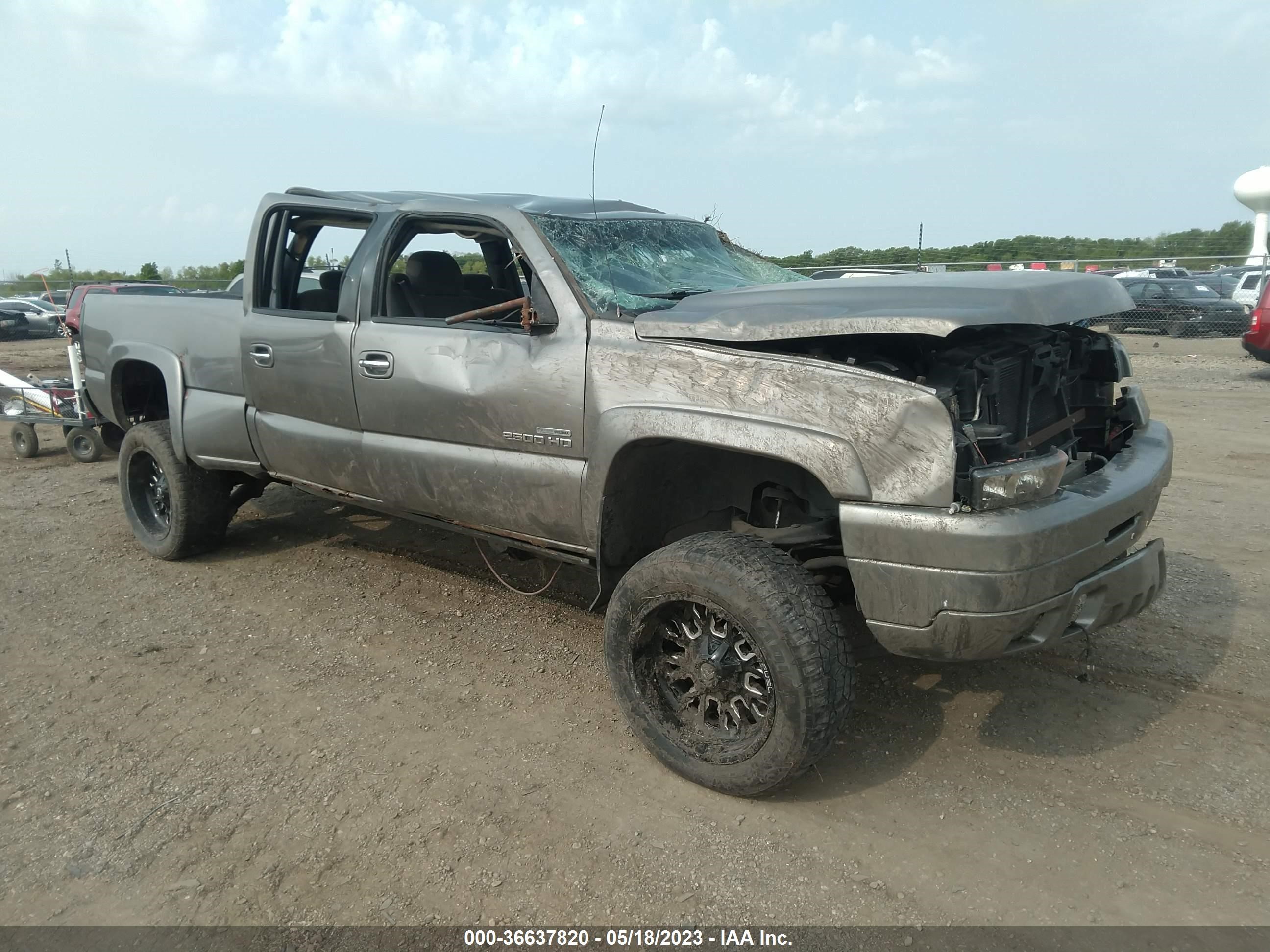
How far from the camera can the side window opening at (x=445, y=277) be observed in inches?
160

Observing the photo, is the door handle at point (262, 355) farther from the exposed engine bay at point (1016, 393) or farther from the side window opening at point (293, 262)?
the exposed engine bay at point (1016, 393)

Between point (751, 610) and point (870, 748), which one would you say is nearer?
point (751, 610)

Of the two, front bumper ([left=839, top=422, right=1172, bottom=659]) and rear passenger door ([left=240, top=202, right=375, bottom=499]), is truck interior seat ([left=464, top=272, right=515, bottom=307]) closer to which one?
rear passenger door ([left=240, top=202, right=375, bottom=499])

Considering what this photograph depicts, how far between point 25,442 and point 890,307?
888 cm

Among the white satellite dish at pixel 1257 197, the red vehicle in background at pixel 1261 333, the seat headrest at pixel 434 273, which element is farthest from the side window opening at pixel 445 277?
the white satellite dish at pixel 1257 197

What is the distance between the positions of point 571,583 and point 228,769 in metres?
2.13

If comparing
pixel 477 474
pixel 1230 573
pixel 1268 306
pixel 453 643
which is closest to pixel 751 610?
pixel 477 474

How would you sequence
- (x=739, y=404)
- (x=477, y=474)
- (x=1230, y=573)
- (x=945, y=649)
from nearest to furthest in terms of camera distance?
(x=945, y=649), (x=739, y=404), (x=477, y=474), (x=1230, y=573)

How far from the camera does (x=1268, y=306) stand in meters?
11.2

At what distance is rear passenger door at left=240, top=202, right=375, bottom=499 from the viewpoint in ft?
13.8

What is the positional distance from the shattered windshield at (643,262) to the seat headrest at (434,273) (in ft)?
3.08

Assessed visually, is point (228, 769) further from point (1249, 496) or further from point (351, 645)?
point (1249, 496)

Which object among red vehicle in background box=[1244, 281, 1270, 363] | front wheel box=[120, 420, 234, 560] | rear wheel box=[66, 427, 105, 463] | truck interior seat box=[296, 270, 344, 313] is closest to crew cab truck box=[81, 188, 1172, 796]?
truck interior seat box=[296, 270, 344, 313]

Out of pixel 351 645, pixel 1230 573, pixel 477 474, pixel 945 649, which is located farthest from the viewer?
pixel 1230 573
